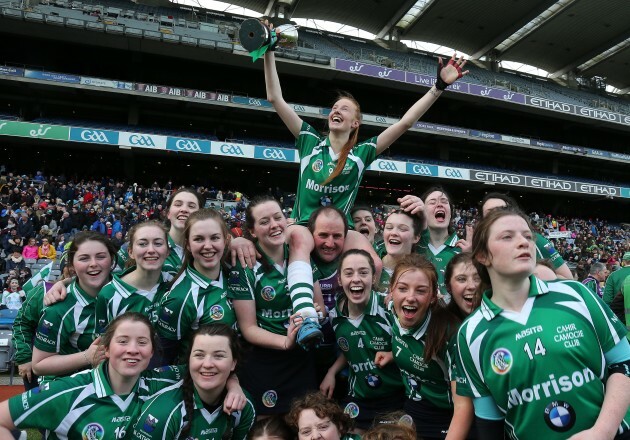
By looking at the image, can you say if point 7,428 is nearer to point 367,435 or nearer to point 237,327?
point 237,327

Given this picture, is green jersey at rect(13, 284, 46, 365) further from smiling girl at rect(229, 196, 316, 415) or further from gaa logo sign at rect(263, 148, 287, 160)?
gaa logo sign at rect(263, 148, 287, 160)

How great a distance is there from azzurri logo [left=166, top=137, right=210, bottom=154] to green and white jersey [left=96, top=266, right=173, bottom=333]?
20.5 metres

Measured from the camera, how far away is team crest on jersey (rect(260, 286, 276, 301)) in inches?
128

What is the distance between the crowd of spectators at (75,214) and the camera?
12.6 m

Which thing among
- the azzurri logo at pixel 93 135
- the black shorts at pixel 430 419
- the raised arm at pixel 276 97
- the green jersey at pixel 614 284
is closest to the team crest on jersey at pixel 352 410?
the black shorts at pixel 430 419

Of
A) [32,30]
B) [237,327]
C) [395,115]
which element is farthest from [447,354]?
[395,115]

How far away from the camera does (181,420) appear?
8.88 feet

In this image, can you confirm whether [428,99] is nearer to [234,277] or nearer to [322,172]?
[322,172]

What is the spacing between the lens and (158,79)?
86.1ft

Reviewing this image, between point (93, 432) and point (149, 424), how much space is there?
0.30 metres

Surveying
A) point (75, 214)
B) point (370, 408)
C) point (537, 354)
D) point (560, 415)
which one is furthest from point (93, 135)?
point (560, 415)

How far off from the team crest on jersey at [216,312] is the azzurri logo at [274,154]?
70.6 ft

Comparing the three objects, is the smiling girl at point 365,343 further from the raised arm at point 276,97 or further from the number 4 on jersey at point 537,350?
the raised arm at point 276,97

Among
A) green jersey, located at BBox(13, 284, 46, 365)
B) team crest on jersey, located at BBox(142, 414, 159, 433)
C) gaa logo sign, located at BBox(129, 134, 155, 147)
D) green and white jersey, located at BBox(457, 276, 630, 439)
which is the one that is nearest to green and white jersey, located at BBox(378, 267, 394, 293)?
green and white jersey, located at BBox(457, 276, 630, 439)
